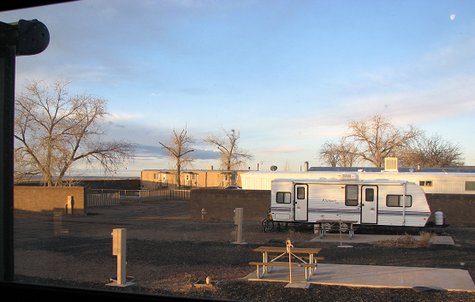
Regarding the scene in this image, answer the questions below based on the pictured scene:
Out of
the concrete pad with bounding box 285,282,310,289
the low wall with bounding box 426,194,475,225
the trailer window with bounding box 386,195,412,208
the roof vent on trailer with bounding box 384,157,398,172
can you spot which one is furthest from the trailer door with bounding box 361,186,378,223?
the concrete pad with bounding box 285,282,310,289

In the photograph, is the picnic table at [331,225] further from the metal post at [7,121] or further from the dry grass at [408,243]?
the metal post at [7,121]

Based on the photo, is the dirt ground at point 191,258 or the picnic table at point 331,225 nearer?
the dirt ground at point 191,258

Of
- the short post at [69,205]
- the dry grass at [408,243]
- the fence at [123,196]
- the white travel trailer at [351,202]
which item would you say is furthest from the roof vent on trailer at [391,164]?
the fence at [123,196]

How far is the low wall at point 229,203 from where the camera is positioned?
91.1 ft

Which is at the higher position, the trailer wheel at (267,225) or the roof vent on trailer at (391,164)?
the roof vent on trailer at (391,164)

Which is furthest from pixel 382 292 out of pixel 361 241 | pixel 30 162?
pixel 30 162

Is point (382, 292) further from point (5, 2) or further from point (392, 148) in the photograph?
point (392, 148)

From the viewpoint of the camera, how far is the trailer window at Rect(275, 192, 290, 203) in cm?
2258

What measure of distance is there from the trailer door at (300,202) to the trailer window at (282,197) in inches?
14.0

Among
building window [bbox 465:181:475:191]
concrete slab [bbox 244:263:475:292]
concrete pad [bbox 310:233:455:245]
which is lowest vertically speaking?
concrete pad [bbox 310:233:455:245]

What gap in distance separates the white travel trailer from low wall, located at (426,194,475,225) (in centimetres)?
399

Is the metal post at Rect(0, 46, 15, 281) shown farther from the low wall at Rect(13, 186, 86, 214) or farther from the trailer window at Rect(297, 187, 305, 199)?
the low wall at Rect(13, 186, 86, 214)

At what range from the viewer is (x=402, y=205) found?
21.0 metres

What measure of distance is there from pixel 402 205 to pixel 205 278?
1279 centimetres
